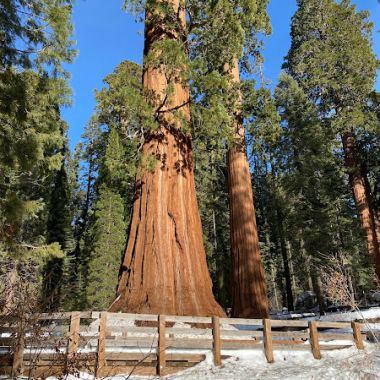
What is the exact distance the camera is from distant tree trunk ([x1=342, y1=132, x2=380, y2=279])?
1766 cm

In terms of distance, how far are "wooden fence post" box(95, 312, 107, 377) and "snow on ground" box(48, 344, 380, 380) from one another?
→ 16 cm

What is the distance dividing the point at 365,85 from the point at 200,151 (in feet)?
38.3

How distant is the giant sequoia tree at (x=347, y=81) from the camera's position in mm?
18531

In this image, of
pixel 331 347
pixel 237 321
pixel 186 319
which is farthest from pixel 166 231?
pixel 331 347

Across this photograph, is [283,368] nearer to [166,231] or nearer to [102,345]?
[102,345]

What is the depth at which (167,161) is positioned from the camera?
8.65 meters

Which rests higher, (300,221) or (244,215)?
(300,221)

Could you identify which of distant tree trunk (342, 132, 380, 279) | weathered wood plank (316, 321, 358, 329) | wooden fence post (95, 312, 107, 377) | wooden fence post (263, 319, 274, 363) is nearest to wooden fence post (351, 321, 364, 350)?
weathered wood plank (316, 321, 358, 329)

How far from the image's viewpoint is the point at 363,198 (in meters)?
18.6

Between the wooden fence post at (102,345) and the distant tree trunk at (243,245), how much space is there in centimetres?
465

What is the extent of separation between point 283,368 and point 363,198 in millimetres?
13903

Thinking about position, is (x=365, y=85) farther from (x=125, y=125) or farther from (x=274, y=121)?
(x=125, y=125)

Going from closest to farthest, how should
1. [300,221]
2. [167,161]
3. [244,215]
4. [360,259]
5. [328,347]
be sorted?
[328,347] < [167,161] < [244,215] < [300,221] < [360,259]

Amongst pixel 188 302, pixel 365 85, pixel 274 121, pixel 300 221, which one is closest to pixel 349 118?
pixel 365 85
